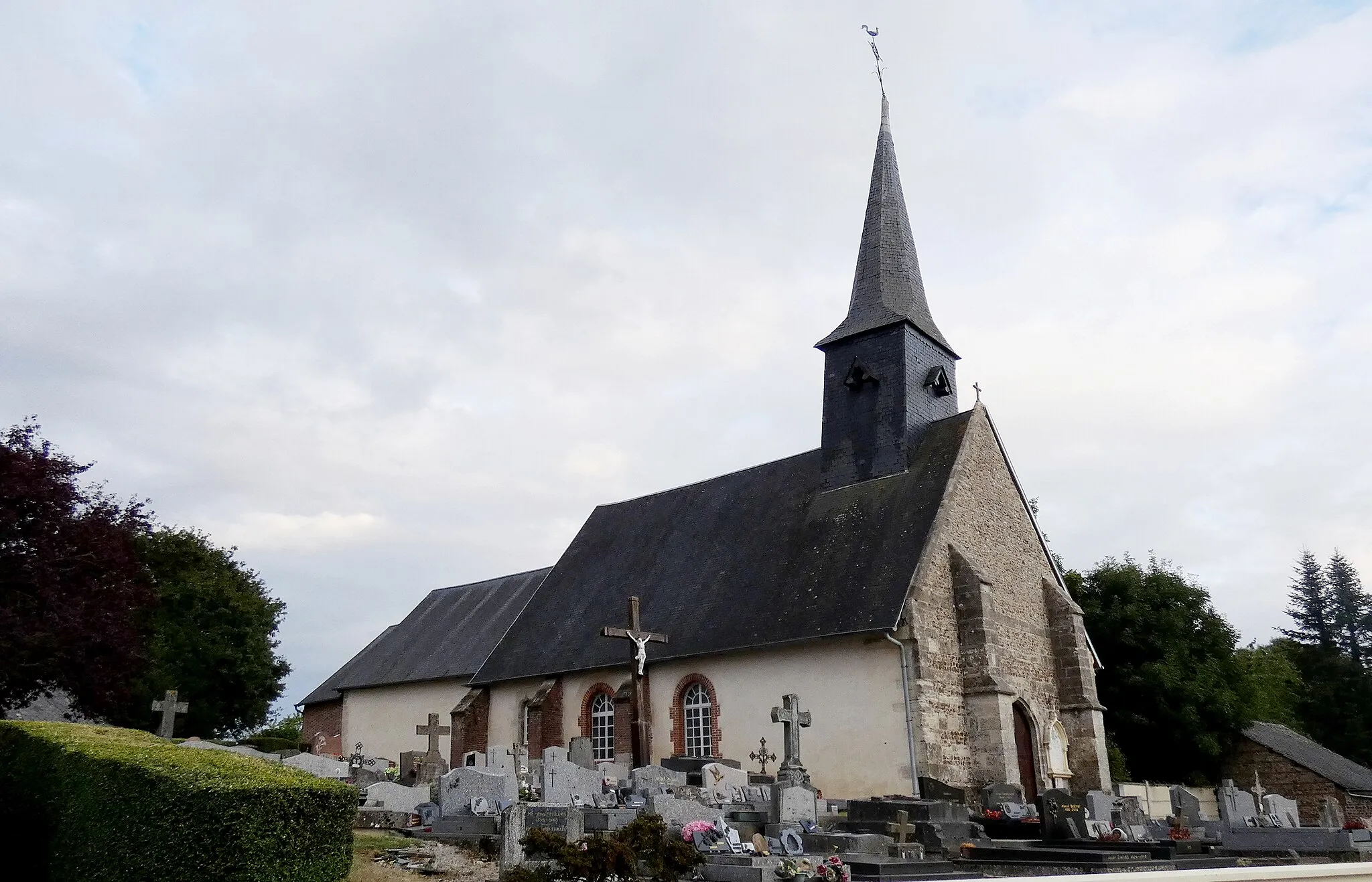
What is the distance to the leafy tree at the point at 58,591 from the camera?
14922mm

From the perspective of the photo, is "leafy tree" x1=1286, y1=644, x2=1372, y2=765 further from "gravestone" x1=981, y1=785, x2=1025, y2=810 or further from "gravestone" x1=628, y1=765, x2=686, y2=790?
"gravestone" x1=628, y1=765, x2=686, y2=790

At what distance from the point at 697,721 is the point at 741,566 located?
10.9ft

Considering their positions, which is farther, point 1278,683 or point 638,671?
point 1278,683

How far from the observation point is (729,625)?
2016cm

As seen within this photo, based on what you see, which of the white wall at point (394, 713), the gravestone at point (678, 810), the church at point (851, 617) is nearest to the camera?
the gravestone at point (678, 810)

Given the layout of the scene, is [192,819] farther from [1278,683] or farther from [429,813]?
[1278,683]

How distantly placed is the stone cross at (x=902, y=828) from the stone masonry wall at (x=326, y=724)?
66.9 feet

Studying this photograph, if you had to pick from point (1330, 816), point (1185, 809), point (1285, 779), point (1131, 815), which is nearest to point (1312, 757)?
point (1285, 779)

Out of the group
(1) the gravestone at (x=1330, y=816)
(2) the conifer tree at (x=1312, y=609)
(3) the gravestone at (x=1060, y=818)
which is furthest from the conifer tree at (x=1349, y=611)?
(3) the gravestone at (x=1060, y=818)

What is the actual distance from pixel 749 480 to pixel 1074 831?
13.0 m

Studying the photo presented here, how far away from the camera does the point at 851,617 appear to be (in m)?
18.0

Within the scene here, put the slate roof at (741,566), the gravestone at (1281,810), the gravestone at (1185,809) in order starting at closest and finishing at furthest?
1. the gravestone at (1185,809)
2. the gravestone at (1281,810)
3. the slate roof at (741,566)

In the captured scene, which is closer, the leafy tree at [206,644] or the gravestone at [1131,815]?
the gravestone at [1131,815]

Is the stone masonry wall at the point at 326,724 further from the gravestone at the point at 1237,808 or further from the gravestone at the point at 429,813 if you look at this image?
the gravestone at the point at 1237,808
